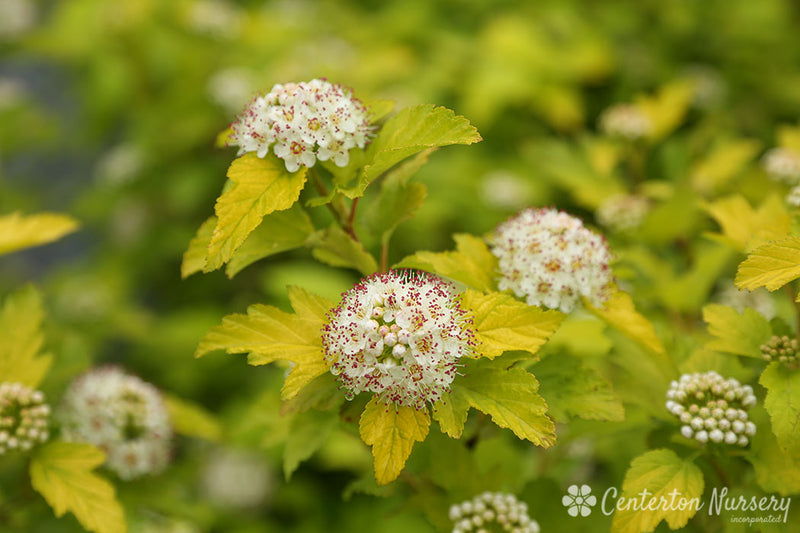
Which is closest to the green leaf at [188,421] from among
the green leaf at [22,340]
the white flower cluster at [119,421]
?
the white flower cluster at [119,421]

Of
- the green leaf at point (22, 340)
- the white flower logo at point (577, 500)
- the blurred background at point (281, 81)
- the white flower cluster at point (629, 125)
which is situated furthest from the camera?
the blurred background at point (281, 81)

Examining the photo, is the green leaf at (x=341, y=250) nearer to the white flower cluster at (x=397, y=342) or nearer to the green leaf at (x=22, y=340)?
the white flower cluster at (x=397, y=342)

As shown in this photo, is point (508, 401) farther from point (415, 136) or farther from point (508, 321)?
point (415, 136)

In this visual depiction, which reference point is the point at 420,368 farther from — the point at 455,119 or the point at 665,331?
the point at 665,331

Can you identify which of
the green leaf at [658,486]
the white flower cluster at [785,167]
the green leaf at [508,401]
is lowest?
the green leaf at [658,486]

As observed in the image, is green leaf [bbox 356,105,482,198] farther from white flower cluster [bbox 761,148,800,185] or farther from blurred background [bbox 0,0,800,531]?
blurred background [bbox 0,0,800,531]
